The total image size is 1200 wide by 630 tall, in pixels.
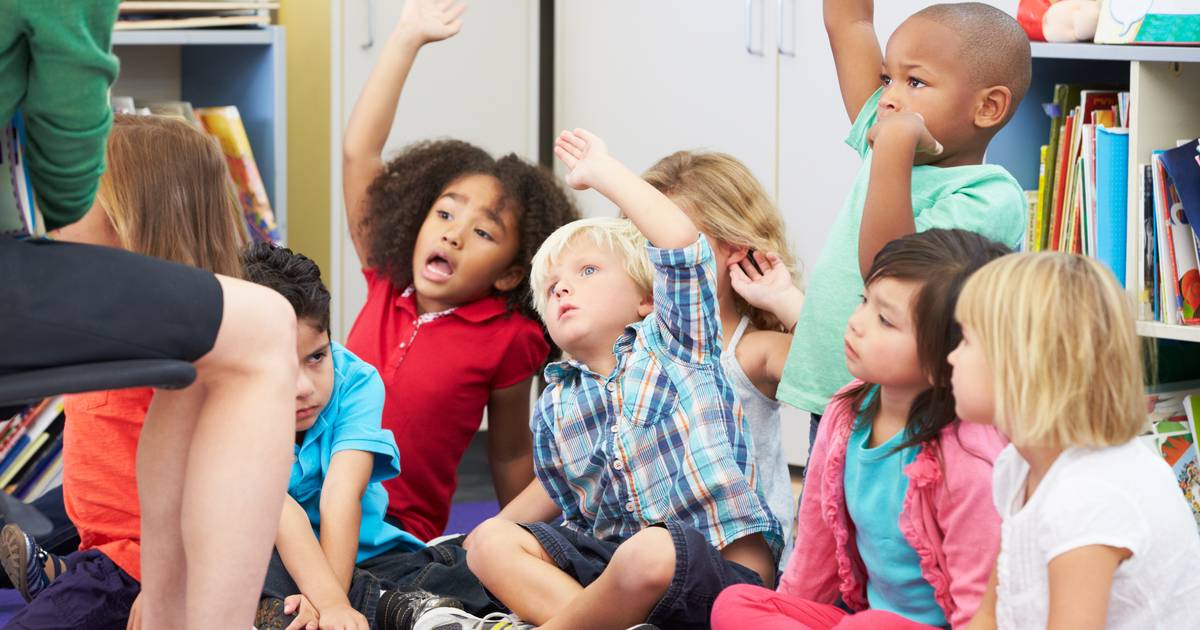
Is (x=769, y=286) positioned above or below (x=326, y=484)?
above

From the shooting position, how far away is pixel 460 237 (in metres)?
2.11

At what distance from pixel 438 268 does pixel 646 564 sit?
0.78 m

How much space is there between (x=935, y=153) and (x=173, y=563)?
36.6 inches

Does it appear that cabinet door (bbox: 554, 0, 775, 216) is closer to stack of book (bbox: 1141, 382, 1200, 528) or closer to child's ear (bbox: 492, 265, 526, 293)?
child's ear (bbox: 492, 265, 526, 293)

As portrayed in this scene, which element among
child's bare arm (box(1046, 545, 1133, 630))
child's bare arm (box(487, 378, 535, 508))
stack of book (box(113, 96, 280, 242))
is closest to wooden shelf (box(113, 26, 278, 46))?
stack of book (box(113, 96, 280, 242))

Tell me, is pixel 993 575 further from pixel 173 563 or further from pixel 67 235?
pixel 67 235

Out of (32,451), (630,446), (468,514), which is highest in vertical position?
(630,446)

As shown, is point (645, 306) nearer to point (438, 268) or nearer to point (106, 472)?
point (438, 268)

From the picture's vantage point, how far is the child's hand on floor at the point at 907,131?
4.96ft

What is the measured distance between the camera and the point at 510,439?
2.19 metres

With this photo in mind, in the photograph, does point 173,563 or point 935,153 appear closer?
point 173,563

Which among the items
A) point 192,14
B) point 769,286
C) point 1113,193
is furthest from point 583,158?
point 192,14

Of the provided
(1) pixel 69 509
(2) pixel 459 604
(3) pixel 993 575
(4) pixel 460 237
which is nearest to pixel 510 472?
(4) pixel 460 237

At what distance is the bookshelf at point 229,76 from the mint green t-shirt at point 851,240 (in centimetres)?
125
